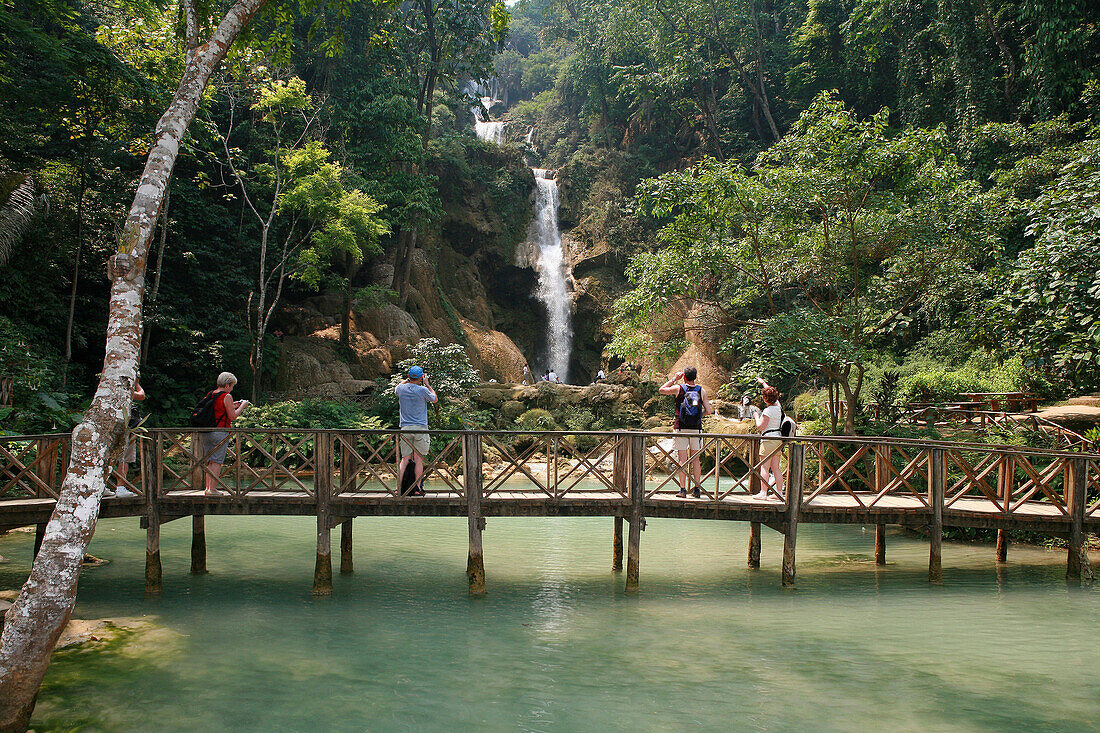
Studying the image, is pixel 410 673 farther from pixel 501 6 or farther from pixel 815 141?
pixel 815 141

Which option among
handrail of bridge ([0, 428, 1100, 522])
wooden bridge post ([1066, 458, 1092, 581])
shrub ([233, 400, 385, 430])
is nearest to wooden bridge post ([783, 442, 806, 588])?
handrail of bridge ([0, 428, 1100, 522])

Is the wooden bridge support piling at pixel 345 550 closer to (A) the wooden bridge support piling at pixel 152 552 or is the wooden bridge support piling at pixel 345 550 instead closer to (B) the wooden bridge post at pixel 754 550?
(A) the wooden bridge support piling at pixel 152 552

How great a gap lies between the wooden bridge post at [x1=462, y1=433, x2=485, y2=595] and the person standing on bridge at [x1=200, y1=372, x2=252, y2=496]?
10.7 feet

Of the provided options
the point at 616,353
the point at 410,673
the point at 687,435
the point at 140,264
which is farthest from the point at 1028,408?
the point at 140,264

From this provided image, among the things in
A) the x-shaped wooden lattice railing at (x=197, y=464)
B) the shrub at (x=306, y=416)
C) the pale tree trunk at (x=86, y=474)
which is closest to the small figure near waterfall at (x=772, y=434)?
the x-shaped wooden lattice railing at (x=197, y=464)

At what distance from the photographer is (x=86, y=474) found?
5.75 m

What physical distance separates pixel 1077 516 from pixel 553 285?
27.2 metres

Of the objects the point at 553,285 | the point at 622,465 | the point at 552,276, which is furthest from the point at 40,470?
the point at 552,276

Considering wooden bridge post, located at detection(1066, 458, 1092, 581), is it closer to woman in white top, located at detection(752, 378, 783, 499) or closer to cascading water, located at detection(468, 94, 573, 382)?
woman in white top, located at detection(752, 378, 783, 499)

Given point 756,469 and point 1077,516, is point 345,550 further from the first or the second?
point 1077,516

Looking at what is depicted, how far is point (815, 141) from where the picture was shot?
53.1ft

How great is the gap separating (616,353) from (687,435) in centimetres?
856

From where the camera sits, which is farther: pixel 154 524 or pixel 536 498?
pixel 536 498

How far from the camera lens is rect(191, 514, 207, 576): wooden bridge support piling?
36.7 feet
